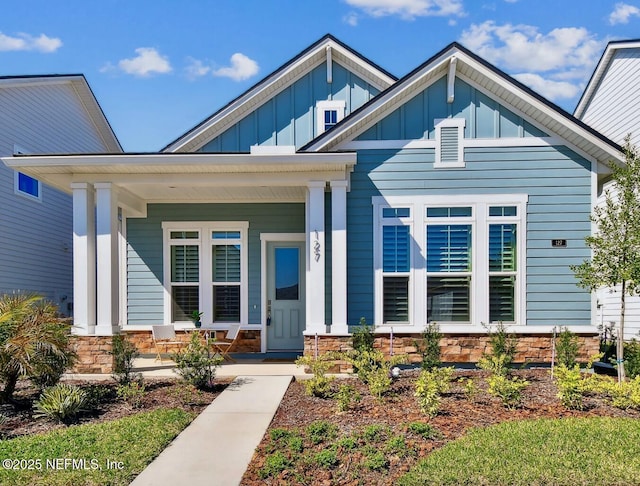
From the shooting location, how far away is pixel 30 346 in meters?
6.05

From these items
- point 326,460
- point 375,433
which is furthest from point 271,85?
point 326,460

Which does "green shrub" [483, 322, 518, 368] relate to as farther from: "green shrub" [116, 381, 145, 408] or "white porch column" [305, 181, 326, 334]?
"green shrub" [116, 381, 145, 408]

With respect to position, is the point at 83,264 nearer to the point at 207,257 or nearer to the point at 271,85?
the point at 207,257

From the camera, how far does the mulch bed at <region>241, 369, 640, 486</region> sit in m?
4.23

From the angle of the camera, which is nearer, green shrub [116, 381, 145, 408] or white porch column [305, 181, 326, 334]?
green shrub [116, 381, 145, 408]

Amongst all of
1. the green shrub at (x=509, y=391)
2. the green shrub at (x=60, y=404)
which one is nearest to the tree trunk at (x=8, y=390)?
the green shrub at (x=60, y=404)

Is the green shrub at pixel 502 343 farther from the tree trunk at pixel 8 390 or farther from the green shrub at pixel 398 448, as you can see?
the tree trunk at pixel 8 390

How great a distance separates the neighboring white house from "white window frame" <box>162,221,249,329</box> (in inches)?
321

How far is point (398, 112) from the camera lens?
8.55 metres

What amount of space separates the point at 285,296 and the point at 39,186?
705 centimetres

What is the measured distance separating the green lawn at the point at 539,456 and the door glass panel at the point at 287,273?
572 centimetres

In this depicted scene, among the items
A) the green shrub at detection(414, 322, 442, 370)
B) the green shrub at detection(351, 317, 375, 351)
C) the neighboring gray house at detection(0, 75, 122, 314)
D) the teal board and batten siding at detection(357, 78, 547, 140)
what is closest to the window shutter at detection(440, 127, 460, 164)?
the teal board and batten siding at detection(357, 78, 547, 140)

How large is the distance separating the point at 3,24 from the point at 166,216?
6.02m

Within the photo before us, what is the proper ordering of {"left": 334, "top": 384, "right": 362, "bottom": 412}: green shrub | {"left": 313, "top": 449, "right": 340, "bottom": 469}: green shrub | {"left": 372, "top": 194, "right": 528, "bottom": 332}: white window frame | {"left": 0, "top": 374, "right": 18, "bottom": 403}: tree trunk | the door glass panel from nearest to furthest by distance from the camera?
{"left": 313, "top": 449, "right": 340, "bottom": 469}: green shrub
{"left": 334, "top": 384, "right": 362, "bottom": 412}: green shrub
{"left": 0, "top": 374, "right": 18, "bottom": 403}: tree trunk
{"left": 372, "top": 194, "right": 528, "bottom": 332}: white window frame
the door glass panel
